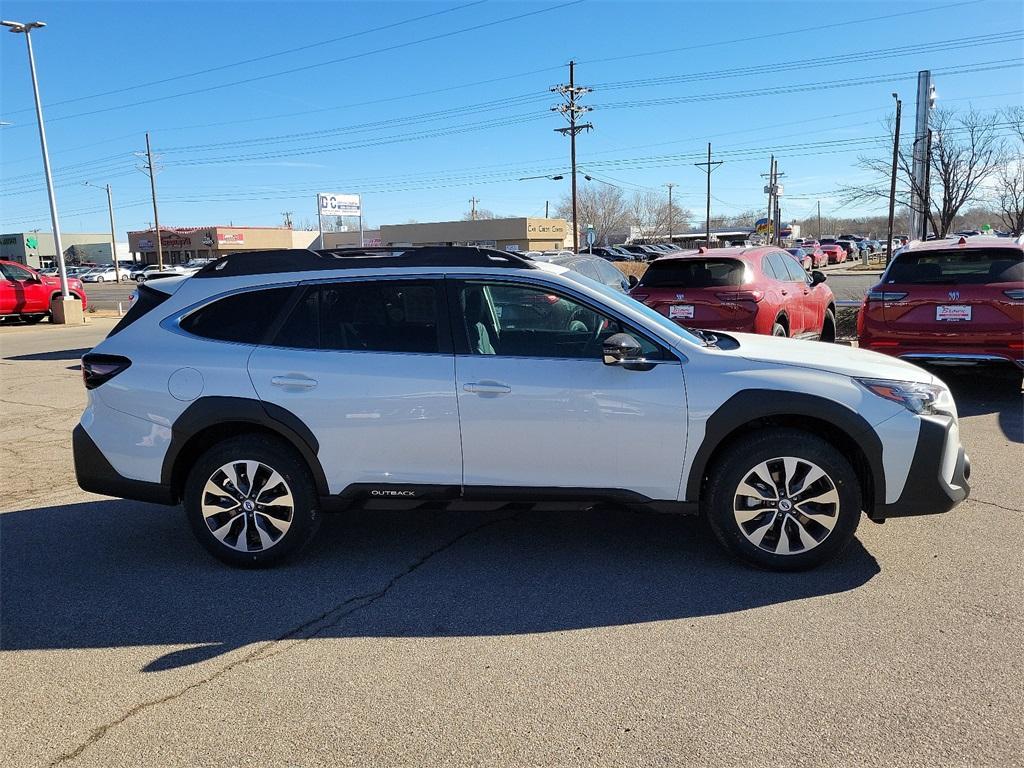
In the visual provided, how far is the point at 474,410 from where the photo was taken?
4.25 meters

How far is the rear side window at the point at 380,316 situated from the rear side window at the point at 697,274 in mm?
5313

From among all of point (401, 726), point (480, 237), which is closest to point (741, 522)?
point (401, 726)

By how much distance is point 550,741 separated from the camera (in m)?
2.88

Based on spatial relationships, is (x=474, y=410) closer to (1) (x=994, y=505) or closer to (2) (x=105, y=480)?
(2) (x=105, y=480)

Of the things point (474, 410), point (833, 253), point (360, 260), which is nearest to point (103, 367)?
point (360, 260)

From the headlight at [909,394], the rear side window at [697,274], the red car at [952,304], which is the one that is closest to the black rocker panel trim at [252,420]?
the headlight at [909,394]

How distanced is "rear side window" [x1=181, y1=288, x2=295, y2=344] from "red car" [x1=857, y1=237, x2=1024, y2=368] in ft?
22.4

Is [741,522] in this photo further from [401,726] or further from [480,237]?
[480,237]

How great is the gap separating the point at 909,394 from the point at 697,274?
5431 millimetres

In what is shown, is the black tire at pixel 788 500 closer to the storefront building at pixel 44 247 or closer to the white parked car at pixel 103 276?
the white parked car at pixel 103 276

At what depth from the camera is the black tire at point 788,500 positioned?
13.6 feet

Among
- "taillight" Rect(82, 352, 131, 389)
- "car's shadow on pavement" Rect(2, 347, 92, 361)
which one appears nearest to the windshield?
"taillight" Rect(82, 352, 131, 389)

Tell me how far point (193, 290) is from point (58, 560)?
1.83 metres

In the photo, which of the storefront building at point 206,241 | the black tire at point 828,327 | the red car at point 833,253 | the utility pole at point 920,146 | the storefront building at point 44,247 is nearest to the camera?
the black tire at point 828,327
